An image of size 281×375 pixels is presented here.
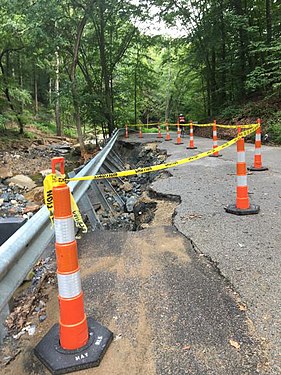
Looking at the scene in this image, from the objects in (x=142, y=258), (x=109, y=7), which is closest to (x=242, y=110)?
(x=109, y=7)

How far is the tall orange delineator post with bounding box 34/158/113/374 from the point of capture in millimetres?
2086

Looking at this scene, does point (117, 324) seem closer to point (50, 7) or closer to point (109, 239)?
point (109, 239)

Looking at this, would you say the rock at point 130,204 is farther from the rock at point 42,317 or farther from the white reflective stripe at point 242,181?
the rock at point 42,317

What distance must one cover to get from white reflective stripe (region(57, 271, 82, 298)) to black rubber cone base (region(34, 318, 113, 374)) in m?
0.37

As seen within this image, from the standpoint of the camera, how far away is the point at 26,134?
1005 inches

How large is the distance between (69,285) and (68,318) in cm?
22

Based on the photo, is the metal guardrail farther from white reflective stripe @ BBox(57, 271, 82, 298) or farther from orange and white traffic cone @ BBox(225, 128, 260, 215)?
orange and white traffic cone @ BBox(225, 128, 260, 215)

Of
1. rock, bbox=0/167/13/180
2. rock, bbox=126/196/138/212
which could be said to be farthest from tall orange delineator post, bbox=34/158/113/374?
rock, bbox=0/167/13/180

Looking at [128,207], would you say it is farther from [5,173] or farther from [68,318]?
[5,173]

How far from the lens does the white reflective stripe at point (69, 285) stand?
2141 mm

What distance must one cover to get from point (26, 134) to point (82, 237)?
2318cm

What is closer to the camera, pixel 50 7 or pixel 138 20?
pixel 50 7

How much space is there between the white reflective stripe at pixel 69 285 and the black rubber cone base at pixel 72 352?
0.37 meters

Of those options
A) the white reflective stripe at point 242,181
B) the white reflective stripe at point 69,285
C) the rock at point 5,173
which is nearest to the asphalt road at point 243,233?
the white reflective stripe at point 242,181
